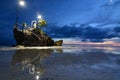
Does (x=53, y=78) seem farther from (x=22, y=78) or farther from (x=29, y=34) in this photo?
(x=29, y=34)

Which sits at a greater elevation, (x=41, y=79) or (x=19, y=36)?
(x=19, y=36)

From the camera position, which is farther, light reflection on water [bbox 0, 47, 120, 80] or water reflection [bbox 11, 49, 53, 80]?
water reflection [bbox 11, 49, 53, 80]

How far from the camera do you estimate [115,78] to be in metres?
10.6

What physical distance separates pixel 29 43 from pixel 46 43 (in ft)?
20.6

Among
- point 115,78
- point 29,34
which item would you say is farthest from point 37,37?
point 115,78

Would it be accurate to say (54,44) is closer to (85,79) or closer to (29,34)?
(29,34)

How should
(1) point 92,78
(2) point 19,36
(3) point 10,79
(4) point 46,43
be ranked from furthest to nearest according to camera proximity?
(4) point 46,43 → (2) point 19,36 → (1) point 92,78 → (3) point 10,79

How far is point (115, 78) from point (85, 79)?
140 centimetres

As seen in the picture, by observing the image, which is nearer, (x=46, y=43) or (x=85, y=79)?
(x=85, y=79)

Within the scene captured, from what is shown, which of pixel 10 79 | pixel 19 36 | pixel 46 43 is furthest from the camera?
pixel 46 43

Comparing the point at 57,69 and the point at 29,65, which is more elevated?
the point at 29,65

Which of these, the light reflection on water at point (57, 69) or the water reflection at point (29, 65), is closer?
the light reflection on water at point (57, 69)

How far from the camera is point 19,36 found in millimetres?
69188

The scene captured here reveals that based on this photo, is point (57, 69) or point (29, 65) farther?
point (29, 65)
